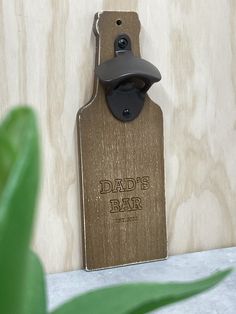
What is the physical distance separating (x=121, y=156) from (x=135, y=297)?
604 millimetres

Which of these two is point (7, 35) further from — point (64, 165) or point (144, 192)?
point (144, 192)

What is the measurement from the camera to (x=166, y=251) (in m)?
0.78

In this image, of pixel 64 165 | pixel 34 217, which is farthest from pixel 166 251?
pixel 34 217

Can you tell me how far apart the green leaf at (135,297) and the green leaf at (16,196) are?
41 mm

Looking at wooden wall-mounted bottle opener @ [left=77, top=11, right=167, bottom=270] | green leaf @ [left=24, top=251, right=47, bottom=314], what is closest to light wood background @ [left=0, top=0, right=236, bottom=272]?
wooden wall-mounted bottle opener @ [left=77, top=11, right=167, bottom=270]

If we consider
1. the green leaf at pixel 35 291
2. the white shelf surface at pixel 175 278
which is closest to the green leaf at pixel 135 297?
the green leaf at pixel 35 291

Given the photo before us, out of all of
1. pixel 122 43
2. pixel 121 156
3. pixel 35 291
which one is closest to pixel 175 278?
pixel 121 156

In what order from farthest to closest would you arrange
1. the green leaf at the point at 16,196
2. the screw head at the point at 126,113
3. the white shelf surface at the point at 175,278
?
1. the screw head at the point at 126,113
2. the white shelf surface at the point at 175,278
3. the green leaf at the point at 16,196

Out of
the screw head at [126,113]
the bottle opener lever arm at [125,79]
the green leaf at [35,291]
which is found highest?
the bottle opener lever arm at [125,79]

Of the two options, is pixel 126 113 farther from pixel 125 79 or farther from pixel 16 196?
pixel 16 196

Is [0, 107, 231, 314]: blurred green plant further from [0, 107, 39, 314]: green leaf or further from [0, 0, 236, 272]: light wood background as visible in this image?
[0, 0, 236, 272]: light wood background

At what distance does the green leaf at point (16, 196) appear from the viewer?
0.10 metres

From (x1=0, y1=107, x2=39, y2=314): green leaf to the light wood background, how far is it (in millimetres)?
595

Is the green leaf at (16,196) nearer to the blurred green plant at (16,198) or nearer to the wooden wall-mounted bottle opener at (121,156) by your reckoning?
the blurred green plant at (16,198)
